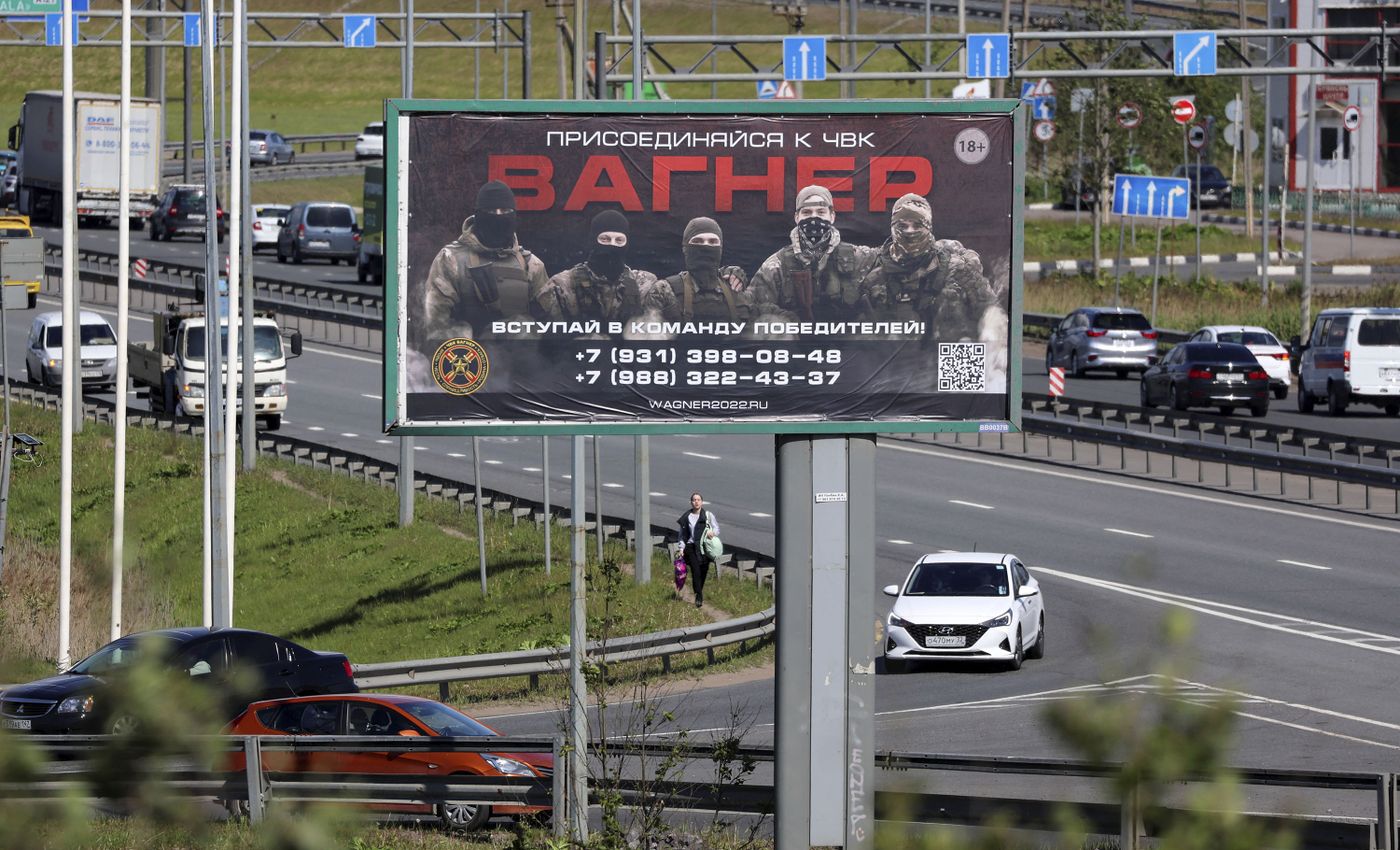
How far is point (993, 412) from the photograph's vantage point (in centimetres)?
1374

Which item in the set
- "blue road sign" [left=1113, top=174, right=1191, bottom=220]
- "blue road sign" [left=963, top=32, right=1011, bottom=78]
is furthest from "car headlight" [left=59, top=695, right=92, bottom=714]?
"blue road sign" [left=1113, top=174, right=1191, bottom=220]

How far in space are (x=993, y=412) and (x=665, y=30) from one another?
118715 mm

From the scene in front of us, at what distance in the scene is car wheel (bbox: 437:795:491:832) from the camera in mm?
14414

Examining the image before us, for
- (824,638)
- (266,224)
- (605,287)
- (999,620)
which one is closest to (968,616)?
(999,620)

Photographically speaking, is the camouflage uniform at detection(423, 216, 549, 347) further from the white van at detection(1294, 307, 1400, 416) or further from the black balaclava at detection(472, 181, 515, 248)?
the white van at detection(1294, 307, 1400, 416)

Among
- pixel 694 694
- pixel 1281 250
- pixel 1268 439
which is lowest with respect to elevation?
pixel 694 694

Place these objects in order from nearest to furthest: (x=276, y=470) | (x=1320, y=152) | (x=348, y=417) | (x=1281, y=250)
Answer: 1. (x=276, y=470)
2. (x=348, y=417)
3. (x=1281, y=250)
4. (x=1320, y=152)

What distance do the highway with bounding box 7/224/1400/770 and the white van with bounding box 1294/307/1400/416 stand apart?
0.57m

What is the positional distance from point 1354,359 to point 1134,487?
752 cm

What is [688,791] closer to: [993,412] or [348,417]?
[993,412]

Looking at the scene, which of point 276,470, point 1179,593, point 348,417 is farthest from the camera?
point 348,417

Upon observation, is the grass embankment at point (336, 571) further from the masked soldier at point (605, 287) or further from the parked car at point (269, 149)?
the parked car at point (269, 149)

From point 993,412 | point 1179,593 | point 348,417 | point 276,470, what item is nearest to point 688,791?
point 993,412

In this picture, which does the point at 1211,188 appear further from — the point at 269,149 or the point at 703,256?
the point at 703,256
